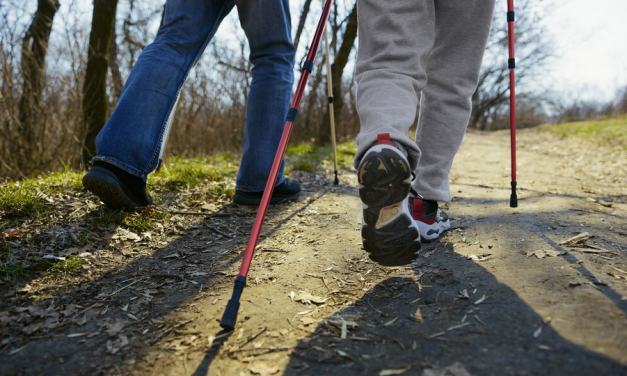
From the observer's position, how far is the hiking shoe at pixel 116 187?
197 centimetres

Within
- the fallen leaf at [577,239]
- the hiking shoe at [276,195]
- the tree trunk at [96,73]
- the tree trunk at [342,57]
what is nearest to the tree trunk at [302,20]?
the tree trunk at [342,57]

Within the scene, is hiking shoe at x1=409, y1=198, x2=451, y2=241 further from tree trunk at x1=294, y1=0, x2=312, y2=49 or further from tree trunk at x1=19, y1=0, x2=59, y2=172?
tree trunk at x1=294, y1=0, x2=312, y2=49

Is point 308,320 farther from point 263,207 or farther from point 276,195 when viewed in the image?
point 276,195

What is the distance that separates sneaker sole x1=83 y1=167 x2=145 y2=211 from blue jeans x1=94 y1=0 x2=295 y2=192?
7cm

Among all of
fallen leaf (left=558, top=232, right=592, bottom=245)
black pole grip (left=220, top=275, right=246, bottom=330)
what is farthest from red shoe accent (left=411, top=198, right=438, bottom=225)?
black pole grip (left=220, top=275, right=246, bottom=330)

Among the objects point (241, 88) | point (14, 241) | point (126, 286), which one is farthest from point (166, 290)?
A: point (241, 88)

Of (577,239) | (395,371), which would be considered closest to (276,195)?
(577,239)

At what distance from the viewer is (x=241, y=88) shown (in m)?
10.4

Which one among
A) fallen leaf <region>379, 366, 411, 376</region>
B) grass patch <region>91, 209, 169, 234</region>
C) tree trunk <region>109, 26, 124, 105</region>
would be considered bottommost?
fallen leaf <region>379, 366, 411, 376</region>

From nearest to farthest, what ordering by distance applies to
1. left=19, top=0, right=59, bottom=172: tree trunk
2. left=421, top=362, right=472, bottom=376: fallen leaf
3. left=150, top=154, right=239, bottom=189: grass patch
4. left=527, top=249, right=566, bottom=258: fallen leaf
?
1. left=421, top=362, right=472, bottom=376: fallen leaf
2. left=527, top=249, right=566, bottom=258: fallen leaf
3. left=150, top=154, right=239, bottom=189: grass patch
4. left=19, top=0, right=59, bottom=172: tree trunk

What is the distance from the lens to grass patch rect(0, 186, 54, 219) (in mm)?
2096

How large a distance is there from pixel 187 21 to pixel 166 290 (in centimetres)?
140

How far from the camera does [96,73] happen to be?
591 cm

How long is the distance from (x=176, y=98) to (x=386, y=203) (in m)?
1.39
